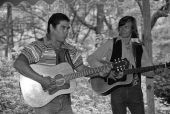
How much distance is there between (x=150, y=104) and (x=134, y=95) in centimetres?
172

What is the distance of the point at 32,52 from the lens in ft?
9.57

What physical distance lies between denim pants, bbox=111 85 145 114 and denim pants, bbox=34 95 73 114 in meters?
0.71

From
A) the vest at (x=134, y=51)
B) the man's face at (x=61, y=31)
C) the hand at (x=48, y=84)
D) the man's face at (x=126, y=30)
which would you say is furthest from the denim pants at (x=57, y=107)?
the man's face at (x=126, y=30)

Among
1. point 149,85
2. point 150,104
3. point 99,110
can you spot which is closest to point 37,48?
point 149,85

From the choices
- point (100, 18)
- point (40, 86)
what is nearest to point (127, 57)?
point (40, 86)

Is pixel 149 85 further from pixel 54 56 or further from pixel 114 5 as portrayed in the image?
pixel 114 5

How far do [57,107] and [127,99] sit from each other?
886 mm

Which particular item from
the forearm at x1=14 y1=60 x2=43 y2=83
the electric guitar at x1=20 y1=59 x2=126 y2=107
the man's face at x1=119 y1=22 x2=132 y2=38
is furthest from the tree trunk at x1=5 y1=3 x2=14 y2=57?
the forearm at x1=14 y1=60 x2=43 y2=83

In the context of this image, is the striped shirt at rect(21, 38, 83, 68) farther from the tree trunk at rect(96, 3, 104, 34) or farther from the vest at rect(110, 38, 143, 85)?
the tree trunk at rect(96, 3, 104, 34)

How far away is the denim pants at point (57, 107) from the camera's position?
9.48 feet

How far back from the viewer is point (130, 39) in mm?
3674

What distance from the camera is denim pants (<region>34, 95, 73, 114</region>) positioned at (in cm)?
289

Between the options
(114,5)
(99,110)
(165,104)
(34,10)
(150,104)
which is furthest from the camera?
(34,10)

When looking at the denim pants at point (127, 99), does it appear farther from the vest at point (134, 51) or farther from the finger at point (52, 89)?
the finger at point (52, 89)
